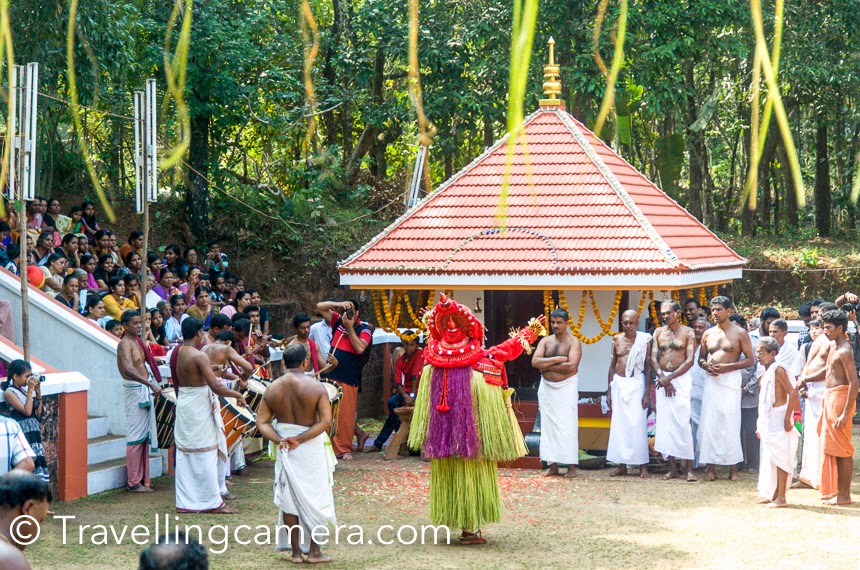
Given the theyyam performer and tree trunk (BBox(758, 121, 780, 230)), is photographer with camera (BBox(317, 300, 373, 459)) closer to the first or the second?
the theyyam performer

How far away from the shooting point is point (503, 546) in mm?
7109

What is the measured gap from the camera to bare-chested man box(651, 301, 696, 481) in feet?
31.8

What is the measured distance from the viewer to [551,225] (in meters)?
12.0

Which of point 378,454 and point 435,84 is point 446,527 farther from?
point 435,84

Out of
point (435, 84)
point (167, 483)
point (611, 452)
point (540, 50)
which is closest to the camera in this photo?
point (167, 483)

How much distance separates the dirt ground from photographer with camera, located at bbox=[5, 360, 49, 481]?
0.53 meters

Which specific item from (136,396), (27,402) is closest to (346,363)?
(136,396)

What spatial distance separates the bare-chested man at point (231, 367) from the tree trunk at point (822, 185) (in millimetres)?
14992

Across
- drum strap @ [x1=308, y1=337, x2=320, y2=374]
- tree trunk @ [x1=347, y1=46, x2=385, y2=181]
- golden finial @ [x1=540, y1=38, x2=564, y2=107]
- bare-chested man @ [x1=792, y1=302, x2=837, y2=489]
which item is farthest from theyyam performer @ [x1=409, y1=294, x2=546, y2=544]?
tree trunk @ [x1=347, y1=46, x2=385, y2=181]

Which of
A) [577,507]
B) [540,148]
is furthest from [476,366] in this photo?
[540,148]

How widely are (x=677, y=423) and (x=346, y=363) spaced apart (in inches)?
142

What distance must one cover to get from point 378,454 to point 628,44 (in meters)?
6.95

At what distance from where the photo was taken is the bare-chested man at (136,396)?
8.78m

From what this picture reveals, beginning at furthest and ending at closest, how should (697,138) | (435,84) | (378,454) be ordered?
(697,138) → (435,84) → (378,454)
